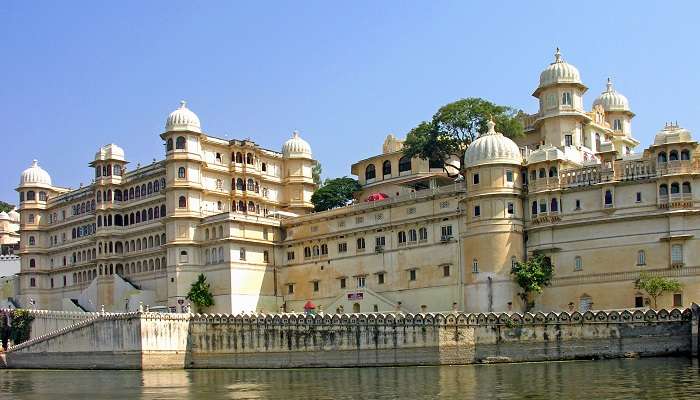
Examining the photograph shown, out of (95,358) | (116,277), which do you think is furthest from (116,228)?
(95,358)

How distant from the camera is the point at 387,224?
7000 centimetres

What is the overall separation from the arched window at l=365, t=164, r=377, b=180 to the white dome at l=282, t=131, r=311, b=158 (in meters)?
5.85

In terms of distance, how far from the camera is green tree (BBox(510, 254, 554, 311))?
2367 inches

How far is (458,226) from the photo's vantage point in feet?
213

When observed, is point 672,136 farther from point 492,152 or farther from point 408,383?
point 408,383

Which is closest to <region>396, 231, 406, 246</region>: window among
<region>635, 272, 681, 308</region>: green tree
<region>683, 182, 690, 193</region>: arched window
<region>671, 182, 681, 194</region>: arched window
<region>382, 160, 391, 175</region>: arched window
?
<region>382, 160, 391, 175</region>: arched window

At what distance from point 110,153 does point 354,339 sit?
124ft

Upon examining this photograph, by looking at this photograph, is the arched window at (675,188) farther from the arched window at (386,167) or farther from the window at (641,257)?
the arched window at (386,167)

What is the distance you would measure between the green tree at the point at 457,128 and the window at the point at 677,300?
63.5 feet

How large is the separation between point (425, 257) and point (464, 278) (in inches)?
186

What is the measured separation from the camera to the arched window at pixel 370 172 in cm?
8669

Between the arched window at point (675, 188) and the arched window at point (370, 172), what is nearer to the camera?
the arched window at point (675, 188)

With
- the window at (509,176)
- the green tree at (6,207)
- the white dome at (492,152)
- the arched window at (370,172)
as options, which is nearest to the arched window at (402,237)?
the white dome at (492,152)

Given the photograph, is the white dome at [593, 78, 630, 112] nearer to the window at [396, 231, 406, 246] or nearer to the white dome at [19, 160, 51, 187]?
the window at [396, 231, 406, 246]
